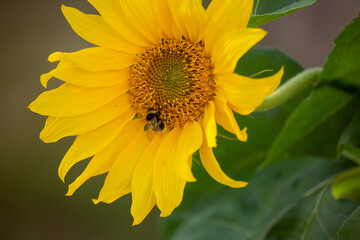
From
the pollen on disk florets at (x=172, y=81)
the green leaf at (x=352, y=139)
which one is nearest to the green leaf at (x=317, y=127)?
the green leaf at (x=352, y=139)

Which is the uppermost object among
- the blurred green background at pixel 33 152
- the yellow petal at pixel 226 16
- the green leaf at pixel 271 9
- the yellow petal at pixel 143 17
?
the yellow petal at pixel 143 17

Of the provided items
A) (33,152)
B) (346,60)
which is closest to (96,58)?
(346,60)

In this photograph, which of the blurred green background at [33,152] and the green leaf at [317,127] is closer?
the green leaf at [317,127]

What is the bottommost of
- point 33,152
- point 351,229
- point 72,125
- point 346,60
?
point 33,152

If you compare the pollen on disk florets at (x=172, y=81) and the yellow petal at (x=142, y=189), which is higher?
the pollen on disk florets at (x=172, y=81)

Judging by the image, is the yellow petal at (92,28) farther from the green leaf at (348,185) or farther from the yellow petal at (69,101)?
the green leaf at (348,185)

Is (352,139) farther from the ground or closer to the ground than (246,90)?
closer to the ground

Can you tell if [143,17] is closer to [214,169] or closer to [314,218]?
[214,169]

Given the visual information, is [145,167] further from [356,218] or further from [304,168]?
A: [304,168]
